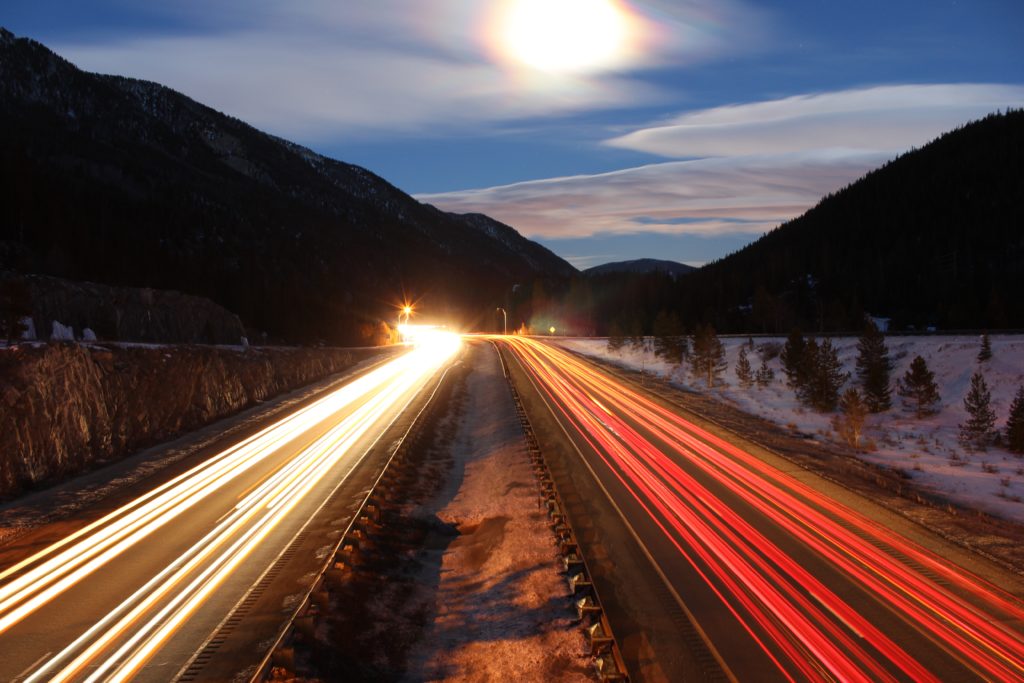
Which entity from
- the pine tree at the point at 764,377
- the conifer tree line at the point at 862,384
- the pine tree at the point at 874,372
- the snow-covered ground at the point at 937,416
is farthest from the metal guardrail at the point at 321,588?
the pine tree at the point at 764,377

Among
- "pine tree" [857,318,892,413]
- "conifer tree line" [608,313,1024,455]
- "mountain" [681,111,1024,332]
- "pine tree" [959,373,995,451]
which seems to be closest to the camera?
"pine tree" [959,373,995,451]

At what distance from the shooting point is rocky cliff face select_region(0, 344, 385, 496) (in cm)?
2152

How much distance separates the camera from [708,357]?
59.6 meters

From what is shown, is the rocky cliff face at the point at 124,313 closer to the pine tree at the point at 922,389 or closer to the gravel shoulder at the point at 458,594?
the gravel shoulder at the point at 458,594

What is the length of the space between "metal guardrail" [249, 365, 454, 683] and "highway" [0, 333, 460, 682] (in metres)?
0.67

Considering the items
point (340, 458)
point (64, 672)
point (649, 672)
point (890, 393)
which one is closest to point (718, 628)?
point (649, 672)

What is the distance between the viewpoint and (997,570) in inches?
563

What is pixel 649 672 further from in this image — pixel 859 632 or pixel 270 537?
pixel 270 537

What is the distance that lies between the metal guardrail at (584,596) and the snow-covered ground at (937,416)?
14162 millimetres

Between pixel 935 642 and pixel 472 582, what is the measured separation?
360 inches

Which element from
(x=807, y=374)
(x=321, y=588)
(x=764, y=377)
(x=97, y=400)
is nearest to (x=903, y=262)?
(x=764, y=377)

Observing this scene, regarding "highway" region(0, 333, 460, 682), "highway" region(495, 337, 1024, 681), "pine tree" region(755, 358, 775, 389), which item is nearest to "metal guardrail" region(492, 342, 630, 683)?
"highway" region(495, 337, 1024, 681)

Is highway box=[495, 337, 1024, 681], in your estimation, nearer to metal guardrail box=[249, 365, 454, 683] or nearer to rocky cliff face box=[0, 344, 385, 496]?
metal guardrail box=[249, 365, 454, 683]

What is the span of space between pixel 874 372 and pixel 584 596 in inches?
1530
